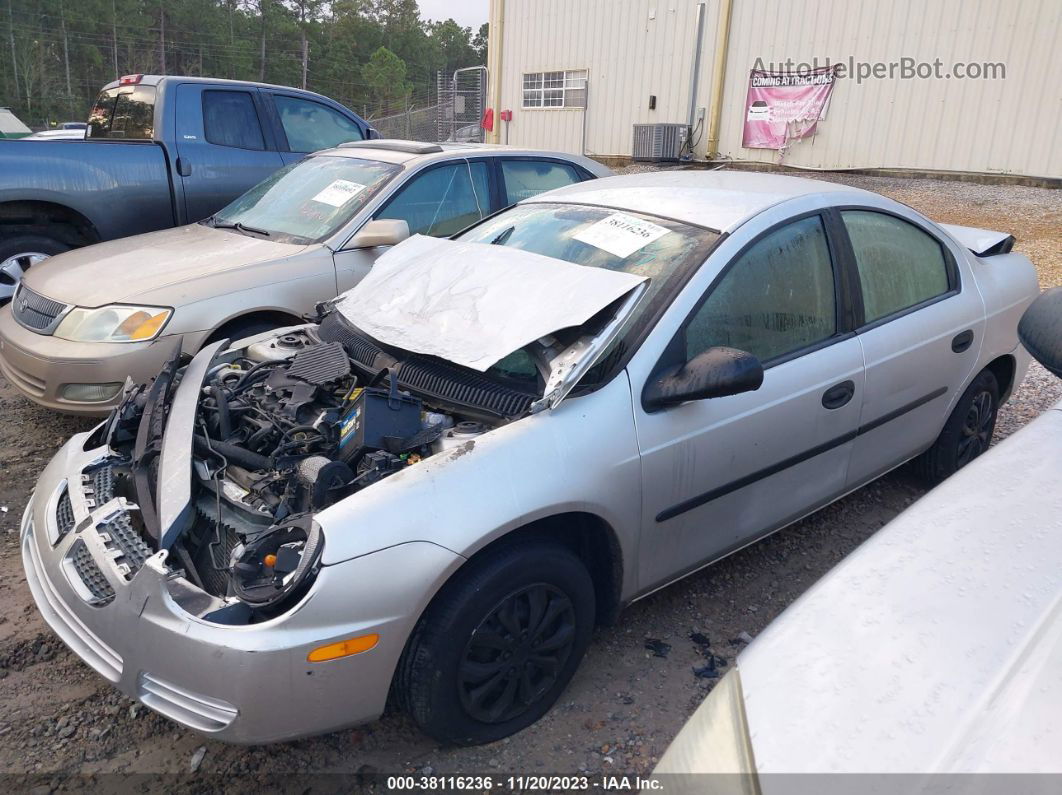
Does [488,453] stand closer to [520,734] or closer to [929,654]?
[520,734]

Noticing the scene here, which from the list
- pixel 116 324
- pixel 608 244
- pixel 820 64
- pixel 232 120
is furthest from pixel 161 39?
pixel 608 244

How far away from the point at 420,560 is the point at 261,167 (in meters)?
5.48

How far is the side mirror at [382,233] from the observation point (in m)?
4.44

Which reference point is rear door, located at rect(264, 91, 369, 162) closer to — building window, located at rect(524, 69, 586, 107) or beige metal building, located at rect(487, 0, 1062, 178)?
beige metal building, located at rect(487, 0, 1062, 178)

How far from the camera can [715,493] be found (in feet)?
8.85

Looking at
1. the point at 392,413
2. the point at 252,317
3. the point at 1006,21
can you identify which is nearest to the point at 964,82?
the point at 1006,21

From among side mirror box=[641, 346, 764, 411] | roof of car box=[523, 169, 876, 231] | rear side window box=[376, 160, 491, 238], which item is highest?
roof of car box=[523, 169, 876, 231]

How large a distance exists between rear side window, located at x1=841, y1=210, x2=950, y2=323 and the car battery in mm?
1941

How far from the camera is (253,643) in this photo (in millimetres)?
1897

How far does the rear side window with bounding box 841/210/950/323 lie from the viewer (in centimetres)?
325

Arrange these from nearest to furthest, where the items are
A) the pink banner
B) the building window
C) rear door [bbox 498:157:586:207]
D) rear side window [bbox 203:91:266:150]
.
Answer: rear door [bbox 498:157:586:207], rear side window [bbox 203:91:266:150], the pink banner, the building window

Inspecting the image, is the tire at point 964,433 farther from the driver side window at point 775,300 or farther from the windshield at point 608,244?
the windshield at point 608,244

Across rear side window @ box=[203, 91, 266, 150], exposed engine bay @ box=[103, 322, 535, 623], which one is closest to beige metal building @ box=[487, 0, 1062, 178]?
rear side window @ box=[203, 91, 266, 150]

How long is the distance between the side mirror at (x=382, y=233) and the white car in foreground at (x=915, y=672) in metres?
3.36
